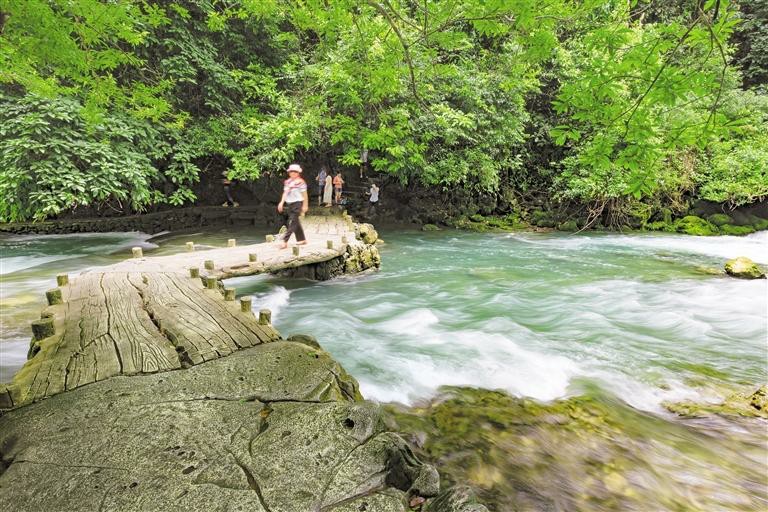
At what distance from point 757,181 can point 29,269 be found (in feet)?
77.2

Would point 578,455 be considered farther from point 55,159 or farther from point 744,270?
point 55,159

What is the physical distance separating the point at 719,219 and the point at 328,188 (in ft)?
50.6

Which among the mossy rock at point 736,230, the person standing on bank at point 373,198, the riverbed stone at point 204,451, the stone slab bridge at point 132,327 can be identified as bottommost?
the mossy rock at point 736,230

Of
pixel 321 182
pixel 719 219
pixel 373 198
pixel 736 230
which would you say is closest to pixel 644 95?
pixel 373 198

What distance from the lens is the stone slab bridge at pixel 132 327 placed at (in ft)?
9.75

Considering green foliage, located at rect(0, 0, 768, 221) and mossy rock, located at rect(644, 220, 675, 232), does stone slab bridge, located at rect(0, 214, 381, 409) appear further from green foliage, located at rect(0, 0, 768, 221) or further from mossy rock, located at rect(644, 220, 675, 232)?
mossy rock, located at rect(644, 220, 675, 232)

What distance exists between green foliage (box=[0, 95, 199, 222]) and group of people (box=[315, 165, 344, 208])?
6.46 metres

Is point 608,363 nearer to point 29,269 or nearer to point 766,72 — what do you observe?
point 29,269

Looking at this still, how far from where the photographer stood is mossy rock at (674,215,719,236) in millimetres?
15820

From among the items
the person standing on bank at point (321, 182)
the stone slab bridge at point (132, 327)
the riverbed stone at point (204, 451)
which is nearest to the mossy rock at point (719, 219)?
the person standing on bank at point (321, 182)

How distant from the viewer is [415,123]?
574 inches

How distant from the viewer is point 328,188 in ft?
52.5

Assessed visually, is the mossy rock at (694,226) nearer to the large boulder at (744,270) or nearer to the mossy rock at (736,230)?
the mossy rock at (736,230)

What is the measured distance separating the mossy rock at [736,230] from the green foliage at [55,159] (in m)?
20.0
